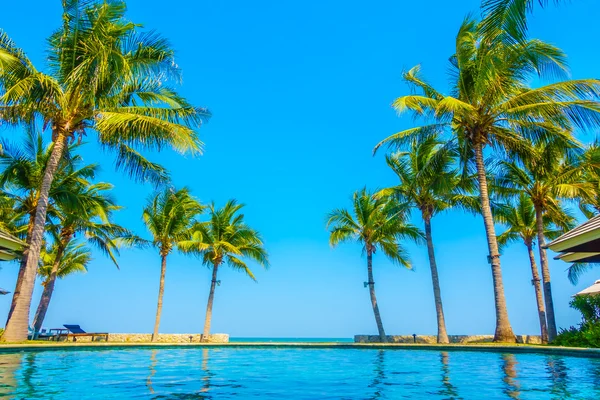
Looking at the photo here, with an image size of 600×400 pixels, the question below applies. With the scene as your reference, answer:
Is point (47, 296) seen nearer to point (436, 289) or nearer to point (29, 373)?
point (29, 373)

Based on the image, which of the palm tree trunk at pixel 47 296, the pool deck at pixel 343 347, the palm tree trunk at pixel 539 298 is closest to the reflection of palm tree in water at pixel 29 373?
the pool deck at pixel 343 347

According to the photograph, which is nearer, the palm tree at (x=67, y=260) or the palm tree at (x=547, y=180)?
the palm tree at (x=547, y=180)

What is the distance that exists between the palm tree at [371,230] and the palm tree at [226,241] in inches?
185

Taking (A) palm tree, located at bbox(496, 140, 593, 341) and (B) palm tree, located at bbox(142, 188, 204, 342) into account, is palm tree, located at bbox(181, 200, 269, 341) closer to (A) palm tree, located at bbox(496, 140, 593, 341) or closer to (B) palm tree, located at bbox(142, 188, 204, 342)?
(B) palm tree, located at bbox(142, 188, 204, 342)

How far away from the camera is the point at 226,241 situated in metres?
24.5

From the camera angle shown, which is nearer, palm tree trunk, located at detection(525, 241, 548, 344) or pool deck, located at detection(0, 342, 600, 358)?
pool deck, located at detection(0, 342, 600, 358)

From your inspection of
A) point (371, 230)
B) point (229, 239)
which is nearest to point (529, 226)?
point (371, 230)

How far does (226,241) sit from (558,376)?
19.3m

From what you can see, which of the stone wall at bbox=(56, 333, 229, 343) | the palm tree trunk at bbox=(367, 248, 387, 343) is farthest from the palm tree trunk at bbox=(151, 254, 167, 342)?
the palm tree trunk at bbox=(367, 248, 387, 343)

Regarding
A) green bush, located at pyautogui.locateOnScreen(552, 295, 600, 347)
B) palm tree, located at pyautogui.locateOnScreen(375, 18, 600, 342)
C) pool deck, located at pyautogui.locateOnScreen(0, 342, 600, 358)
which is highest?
palm tree, located at pyautogui.locateOnScreen(375, 18, 600, 342)

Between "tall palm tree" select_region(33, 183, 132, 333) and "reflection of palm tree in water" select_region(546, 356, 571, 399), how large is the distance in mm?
16556

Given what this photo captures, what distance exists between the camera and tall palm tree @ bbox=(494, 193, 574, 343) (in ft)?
64.1

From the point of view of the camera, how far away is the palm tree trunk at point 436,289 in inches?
741

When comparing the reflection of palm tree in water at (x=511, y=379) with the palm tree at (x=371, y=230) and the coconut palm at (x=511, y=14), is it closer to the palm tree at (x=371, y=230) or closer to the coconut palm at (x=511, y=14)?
the coconut palm at (x=511, y=14)
